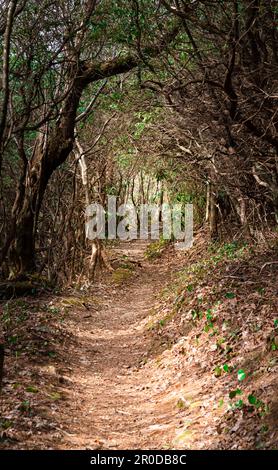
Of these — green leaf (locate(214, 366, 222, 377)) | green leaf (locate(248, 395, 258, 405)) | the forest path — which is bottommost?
the forest path

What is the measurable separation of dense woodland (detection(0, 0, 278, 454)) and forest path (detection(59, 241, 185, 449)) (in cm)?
141

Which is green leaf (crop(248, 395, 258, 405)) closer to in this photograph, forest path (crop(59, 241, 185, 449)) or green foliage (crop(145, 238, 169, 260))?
forest path (crop(59, 241, 185, 449))

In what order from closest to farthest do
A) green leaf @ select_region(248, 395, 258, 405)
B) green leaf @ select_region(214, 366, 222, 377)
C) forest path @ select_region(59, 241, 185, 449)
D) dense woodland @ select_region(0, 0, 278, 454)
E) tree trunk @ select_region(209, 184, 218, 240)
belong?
green leaf @ select_region(248, 395, 258, 405), forest path @ select_region(59, 241, 185, 449), green leaf @ select_region(214, 366, 222, 377), dense woodland @ select_region(0, 0, 278, 454), tree trunk @ select_region(209, 184, 218, 240)

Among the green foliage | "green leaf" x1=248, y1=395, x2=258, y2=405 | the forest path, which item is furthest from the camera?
the green foliage

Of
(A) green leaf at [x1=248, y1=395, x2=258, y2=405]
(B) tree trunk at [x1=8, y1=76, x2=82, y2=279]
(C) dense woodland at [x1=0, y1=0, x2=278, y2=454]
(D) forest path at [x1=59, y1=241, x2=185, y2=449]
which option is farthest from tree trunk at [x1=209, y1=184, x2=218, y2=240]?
(A) green leaf at [x1=248, y1=395, x2=258, y2=405]

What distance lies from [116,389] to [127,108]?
917 cm

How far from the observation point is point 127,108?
15.1 metres

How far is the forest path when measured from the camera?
6.12m

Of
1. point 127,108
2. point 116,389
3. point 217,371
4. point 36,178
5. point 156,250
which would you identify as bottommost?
point 116,389

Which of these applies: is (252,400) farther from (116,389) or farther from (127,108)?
(127,108)

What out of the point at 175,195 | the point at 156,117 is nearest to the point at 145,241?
the point at 175,195

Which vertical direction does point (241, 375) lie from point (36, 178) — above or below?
below

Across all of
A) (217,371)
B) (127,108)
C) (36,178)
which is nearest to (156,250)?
(127,108)

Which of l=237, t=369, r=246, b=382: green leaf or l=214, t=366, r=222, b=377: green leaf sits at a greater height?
l=237, t=369, r=246, b=382: green leaf
